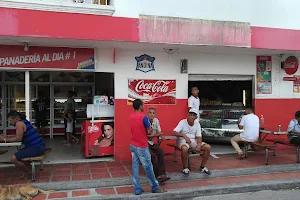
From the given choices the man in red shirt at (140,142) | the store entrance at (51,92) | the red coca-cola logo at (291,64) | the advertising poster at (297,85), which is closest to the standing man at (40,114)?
the store entrance at (51,92)

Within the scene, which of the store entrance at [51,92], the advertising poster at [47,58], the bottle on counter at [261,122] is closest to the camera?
the advertising poster at [47,58]

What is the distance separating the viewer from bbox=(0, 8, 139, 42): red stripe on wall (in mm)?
5340

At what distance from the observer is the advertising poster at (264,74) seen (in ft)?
26.4

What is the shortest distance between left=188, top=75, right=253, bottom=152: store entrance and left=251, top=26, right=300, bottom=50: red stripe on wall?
1730 mm

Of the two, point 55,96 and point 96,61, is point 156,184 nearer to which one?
point 96,61

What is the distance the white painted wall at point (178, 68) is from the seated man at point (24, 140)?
6.96 ft

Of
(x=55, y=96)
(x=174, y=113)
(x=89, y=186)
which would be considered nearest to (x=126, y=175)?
(x=89, y=186)

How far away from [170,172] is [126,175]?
92 centimetres

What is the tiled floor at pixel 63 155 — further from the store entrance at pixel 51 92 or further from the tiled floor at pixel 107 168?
the store entrance at pixel 51 92

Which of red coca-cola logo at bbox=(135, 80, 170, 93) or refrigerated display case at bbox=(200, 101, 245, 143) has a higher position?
red coca-cola logo at bbox=(135, 80, 170, 93)

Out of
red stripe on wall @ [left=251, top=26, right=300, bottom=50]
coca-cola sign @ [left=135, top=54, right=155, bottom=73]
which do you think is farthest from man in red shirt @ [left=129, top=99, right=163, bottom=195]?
red stripe on wall @ [left=251, top=26, right=300, bottom=50]

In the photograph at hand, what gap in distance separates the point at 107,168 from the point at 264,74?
16.7 feet

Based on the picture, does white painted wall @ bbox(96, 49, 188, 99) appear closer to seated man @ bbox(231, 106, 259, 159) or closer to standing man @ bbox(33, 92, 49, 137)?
seated man @ bbox(231, 106, 259, 159)

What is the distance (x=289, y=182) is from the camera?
5652 millimetres
